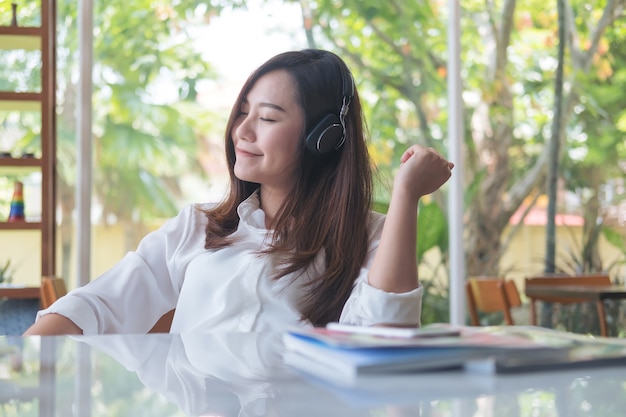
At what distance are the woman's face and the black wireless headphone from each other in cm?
3

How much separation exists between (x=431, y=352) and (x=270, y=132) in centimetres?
97

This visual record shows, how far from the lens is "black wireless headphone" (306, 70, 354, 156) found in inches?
64.0

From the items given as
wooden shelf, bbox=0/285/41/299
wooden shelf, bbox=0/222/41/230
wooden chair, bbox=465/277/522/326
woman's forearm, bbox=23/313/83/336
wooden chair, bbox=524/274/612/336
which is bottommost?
wooden shelf, bbox=0/285/41/299

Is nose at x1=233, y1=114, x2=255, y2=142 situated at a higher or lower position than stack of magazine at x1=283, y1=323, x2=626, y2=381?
higher

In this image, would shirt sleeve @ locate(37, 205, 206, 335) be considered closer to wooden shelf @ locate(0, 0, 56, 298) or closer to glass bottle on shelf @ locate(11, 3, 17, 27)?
wooden shelf @ locate(0, 0, 56, 298)

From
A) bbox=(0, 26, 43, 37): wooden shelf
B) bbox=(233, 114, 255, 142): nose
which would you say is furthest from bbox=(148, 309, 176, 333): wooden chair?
bbox=(0, 26, 43, 37): wooden shelf

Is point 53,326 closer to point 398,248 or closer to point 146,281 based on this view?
point 146,281

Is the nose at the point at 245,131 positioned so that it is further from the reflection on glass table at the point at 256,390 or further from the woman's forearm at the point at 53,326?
the reflection on glass table at the point at 256,390

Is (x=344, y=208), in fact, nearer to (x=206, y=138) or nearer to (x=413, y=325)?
(x=413, y=325)

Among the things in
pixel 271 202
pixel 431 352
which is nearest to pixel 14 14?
pixel 271 202

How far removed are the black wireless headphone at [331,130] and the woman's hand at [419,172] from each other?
1.04 feet

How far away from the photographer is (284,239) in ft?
5.18

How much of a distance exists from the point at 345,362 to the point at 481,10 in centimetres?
493

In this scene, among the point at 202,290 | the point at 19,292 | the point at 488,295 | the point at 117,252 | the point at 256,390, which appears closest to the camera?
the point at 256,390
